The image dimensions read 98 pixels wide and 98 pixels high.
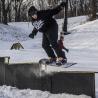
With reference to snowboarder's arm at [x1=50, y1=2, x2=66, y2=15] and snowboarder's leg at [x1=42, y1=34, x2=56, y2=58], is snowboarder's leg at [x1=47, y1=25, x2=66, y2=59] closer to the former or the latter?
snowboarder's leg at [x1=42, y1=34, x2=56, y2=58]

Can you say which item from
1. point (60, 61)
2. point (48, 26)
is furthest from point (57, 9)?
point (60, 61)

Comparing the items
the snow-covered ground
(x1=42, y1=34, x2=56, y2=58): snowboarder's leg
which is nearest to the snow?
the snow-covered ground

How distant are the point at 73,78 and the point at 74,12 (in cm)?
8505

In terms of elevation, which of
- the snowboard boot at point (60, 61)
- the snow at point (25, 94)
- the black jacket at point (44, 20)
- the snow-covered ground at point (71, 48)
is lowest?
the snow-covered ground at point (71, 48)

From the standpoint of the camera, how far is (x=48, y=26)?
10734mm

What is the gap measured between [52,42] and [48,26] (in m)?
0.49

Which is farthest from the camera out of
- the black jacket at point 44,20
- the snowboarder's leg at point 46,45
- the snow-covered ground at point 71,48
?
the snow-covered ground at point 71,48

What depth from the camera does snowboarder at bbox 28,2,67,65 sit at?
10547 millimetres

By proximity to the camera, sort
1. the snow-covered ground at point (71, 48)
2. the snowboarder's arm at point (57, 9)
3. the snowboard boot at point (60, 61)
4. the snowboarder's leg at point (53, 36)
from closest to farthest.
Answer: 1. the snowboarder's arm at point (57, 9)
2. the snowboarder's leg at point (53, 36)
3. the snowboard boot at point (60, 61)
4. the snow-covered ground at point (71, 48)

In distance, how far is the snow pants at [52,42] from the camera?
10812mm

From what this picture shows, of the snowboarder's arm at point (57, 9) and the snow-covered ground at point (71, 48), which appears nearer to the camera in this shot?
the snowboarder's arm at point (57, 9)

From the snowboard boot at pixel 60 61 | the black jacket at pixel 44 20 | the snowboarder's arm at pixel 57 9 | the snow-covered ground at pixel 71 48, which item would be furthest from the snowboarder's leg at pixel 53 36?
the snow-covered ground at pixel 71 48

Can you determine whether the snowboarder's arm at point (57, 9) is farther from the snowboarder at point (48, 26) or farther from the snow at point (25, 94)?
the snow at point (25, 94)

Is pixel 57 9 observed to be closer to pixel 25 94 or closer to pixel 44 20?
pixel 44 20
